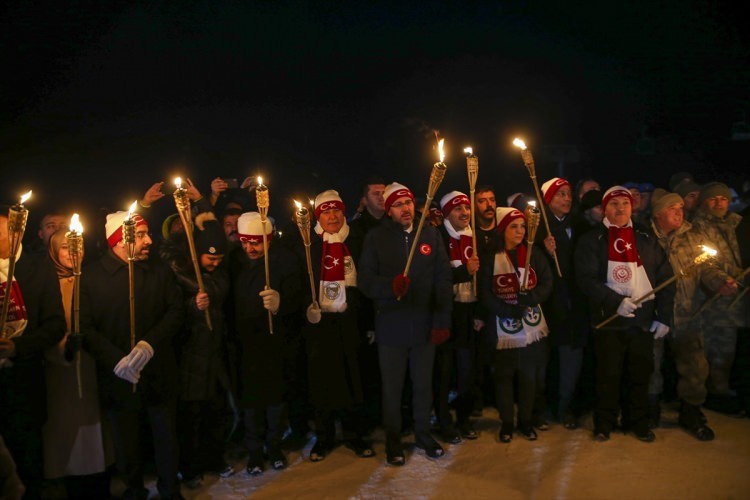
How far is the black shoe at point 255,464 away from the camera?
493 centimetres

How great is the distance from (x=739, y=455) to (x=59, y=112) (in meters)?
10.7

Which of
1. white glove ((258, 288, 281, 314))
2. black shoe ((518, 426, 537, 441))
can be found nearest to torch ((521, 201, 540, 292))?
black shoe ((518, 426, 537, 441))

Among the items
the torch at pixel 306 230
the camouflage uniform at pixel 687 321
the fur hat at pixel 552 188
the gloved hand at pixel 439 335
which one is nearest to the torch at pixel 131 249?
the torch at pixel 306 230

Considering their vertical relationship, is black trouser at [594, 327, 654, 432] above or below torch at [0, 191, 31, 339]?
below

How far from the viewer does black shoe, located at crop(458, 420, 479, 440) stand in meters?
5.61

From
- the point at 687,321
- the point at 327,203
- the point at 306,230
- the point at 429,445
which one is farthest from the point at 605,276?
the point at 306,230

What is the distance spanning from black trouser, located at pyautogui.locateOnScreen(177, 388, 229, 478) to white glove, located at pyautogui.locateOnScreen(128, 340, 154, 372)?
27.8 inches

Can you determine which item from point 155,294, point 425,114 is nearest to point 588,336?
point 155,294

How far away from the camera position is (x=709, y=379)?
6203mm

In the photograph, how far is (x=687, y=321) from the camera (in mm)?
5645

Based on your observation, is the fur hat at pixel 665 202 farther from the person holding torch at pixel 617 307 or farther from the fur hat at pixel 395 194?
the fur hat at pixel 395 194

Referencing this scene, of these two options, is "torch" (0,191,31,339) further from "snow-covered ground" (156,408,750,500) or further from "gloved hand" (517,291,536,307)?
"gloved hand" (517,291,536,307)

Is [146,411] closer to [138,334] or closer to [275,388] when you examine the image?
[138,334]

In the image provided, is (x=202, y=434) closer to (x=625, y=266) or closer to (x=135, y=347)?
(x=135, y=347)
